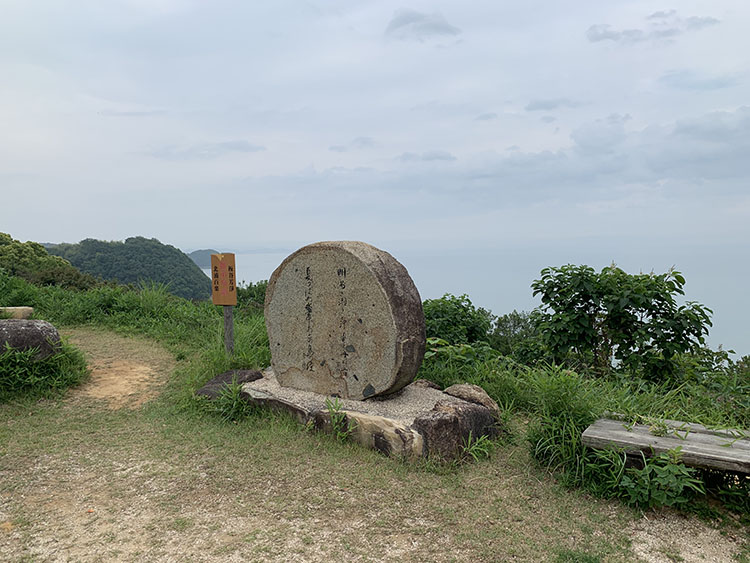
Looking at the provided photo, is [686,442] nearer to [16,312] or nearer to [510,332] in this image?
[510,332]

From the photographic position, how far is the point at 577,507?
3.60 metres

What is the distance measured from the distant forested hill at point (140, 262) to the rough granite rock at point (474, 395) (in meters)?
14.2

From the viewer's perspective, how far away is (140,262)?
754 inches

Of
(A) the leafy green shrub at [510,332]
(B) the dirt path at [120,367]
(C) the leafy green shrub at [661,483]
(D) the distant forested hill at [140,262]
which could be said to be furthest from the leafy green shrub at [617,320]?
(D) the distant forested hill at [140,262]

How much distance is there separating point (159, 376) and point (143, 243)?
1448cm

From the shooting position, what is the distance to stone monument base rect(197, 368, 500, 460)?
13.7 ft

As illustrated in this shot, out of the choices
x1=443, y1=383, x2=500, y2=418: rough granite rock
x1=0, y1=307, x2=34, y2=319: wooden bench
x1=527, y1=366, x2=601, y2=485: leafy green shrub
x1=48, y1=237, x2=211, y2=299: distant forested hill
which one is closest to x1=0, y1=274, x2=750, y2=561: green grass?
x1=527, y1=366, x2=601, y2=485: leafy green shrub

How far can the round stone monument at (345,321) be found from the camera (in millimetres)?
4742

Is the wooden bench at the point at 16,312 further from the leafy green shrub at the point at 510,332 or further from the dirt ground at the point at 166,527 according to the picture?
the leafy green shrub at the point at 510,332

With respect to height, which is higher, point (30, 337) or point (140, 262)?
point (140, 262)

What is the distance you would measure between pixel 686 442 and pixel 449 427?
4.94ft

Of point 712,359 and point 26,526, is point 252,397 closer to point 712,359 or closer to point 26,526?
point 26,526

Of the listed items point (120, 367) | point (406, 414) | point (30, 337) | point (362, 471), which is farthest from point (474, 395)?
point (30, 337)

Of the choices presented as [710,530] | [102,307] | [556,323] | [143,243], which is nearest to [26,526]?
[710,530]
